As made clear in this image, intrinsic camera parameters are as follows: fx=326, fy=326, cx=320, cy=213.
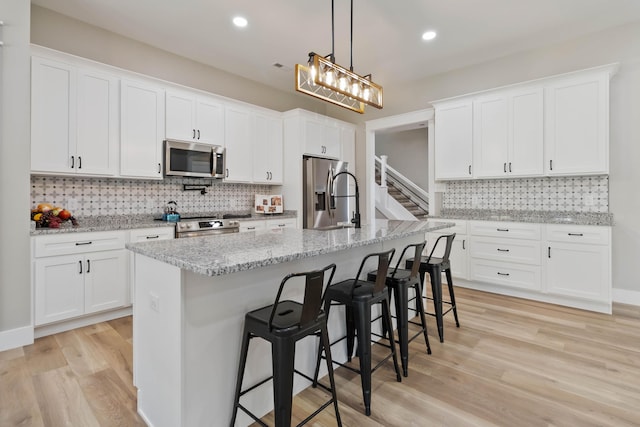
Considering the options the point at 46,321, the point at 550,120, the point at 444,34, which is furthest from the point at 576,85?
the point at 46,321

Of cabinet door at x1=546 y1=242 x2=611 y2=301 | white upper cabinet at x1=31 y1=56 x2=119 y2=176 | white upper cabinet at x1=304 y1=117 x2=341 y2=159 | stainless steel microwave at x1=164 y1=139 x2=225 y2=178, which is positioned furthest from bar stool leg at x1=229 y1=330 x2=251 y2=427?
white upper cabinet at x1=304 y1=117 x2=341 y2=159

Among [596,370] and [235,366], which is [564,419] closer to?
[596,370]

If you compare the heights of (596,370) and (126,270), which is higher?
(126,270)

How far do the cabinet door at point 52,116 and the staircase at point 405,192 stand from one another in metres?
5.77

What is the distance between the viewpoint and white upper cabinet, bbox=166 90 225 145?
379cm

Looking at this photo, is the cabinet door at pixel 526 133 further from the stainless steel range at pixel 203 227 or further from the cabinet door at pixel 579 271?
the stainless steel range at pixel 203 227

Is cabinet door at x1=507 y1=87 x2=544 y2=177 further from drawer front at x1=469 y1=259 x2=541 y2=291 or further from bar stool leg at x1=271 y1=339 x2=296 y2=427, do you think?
bar stool leg at x1=271 y1=339 x2=296 y2=427

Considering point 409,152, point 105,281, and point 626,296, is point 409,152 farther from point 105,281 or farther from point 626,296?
point 105,281

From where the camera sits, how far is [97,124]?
10.6 feet

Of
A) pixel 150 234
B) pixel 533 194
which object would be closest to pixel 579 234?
pixel 533 194

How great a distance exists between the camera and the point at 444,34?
3.66 metres

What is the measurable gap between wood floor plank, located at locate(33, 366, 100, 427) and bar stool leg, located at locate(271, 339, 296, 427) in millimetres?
1084

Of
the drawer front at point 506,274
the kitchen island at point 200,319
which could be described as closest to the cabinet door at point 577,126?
the drawer front at point 506,274

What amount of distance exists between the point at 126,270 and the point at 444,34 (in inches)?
166
